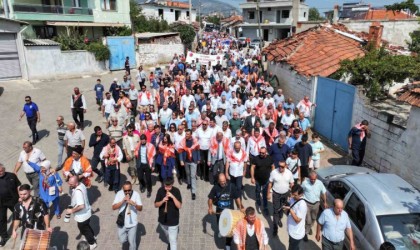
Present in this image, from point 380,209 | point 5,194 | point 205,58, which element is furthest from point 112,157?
point 205,58

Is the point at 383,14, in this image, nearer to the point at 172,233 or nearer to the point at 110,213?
the point at 110,213

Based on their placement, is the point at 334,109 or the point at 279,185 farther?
the point at 334,109

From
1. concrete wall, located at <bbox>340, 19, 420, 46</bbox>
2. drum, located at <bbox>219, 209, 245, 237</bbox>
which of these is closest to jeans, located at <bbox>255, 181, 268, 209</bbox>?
drum, located at <bbox>219, 209, 245, 237</bbox>

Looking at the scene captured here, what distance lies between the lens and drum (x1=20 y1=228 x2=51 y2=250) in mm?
5160

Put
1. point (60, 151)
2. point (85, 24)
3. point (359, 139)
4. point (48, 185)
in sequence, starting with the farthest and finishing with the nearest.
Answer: point (85, 24) → point (60, 151) → point (359, 139) → point (48, 185)

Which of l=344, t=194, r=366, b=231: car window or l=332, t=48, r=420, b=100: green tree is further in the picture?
l=332, t=48, r=420, b=100: green tree

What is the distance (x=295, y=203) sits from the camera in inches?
226

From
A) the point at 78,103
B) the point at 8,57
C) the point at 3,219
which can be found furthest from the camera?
the point at 8,57

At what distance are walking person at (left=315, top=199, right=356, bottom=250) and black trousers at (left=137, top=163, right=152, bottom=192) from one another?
14.8ft

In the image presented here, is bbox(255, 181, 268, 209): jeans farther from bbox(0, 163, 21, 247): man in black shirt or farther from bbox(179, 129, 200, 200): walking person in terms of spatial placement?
bbox(0, 163, 21, 247): man in black shirt

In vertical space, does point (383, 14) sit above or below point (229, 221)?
above

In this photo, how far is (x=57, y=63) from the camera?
2150 cm

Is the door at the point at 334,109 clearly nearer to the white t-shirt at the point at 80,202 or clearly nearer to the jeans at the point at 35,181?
the white t-shirt at the point at 80,202

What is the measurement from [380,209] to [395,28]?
20833 millimetres
